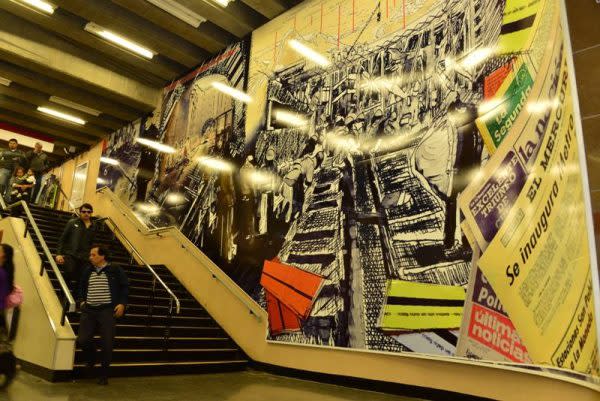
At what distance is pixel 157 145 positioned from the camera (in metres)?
10.5

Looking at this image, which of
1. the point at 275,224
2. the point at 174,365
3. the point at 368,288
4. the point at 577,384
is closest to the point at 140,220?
the point at 275,224

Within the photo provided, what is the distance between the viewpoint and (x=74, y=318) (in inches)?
212

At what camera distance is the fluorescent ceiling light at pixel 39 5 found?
7734 mm

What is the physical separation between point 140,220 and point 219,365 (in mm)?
5008

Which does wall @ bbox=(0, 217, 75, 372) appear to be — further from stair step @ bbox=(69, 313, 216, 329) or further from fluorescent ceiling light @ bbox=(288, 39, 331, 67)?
fluorescent ceiling light @ bbox=(288, 39, 331, 67)

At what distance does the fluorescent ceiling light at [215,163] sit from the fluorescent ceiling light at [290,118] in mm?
1333

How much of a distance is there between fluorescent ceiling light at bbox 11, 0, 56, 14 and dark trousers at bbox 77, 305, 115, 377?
6.06 metres

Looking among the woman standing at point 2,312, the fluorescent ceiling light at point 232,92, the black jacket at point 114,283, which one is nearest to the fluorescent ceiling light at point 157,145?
the fluorescent ceiling light at point 232,92

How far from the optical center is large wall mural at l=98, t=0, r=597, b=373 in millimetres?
4176

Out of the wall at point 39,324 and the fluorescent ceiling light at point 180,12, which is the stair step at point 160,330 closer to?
the wall at point 39,324

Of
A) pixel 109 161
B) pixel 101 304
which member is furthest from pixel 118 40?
pixel 101 304

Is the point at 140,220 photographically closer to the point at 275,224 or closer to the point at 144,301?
the point at 144,301

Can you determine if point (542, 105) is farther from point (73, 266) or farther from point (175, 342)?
point (73, 266)

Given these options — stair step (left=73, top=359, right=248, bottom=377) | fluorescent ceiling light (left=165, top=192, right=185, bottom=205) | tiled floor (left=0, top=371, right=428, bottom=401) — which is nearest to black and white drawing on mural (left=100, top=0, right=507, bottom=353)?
tiled floor (left=0, top=371, right=428, bottom=401)
